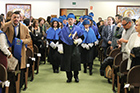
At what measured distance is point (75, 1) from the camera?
622 inches

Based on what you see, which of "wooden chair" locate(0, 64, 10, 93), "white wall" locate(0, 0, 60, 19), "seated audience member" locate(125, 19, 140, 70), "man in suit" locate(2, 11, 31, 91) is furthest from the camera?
"white wall" locate(0, 0, 60, 19)

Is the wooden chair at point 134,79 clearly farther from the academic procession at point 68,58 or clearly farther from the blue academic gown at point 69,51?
the blue academic gown at point 69,51

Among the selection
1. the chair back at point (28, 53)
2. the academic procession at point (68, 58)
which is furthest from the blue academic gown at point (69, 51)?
the chair back at point (28, 53)

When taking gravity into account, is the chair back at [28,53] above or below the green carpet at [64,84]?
above

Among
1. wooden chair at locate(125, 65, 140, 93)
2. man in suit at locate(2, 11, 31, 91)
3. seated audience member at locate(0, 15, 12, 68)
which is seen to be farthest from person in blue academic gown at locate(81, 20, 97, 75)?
seated audience member at locate(0, 15, 12, 68)

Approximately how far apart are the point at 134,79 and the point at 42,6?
1285 cm

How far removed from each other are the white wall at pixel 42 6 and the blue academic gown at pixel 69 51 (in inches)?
394

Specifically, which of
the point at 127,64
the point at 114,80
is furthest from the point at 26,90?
the point at 127,64

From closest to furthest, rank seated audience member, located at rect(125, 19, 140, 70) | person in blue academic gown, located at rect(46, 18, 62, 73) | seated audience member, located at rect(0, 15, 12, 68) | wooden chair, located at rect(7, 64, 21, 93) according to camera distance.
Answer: seated audience member, located at rect(0, 15, 12, 68) < seated audience member, located at rect(125, 19, 140, 70) < wooden chair, located at rect(7, 64, 21, 93) < person in blue academic gown, located at rect(46, 18, 62, 73)

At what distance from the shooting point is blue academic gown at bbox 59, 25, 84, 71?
5.72 metres

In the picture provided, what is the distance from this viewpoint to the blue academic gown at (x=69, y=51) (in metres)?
5.72

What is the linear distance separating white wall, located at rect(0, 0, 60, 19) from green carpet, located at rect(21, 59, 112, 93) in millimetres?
9212

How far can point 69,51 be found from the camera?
5734 millimetres

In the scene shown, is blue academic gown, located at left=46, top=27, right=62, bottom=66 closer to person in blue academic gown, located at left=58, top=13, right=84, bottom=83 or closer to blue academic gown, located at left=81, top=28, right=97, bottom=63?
blue academic gown, located at left=81, top=28, right=97, bottom=63
